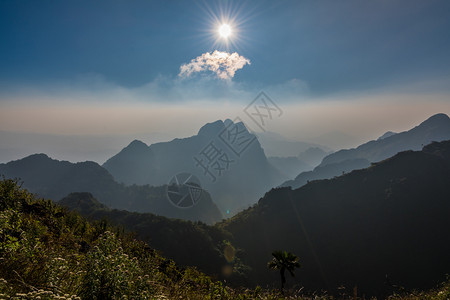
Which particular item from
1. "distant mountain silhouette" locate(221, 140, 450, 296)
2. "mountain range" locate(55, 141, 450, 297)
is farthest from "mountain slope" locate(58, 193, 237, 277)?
"distant mountain silhouette" locate(221, 140, 450, 296)

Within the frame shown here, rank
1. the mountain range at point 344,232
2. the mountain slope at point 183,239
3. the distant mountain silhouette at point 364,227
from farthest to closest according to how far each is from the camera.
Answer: the distant mountain silhouette at point 364,227
the mountain range at point 344,232
the mountain slope at point 183,239

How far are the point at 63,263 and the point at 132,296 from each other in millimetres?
2701

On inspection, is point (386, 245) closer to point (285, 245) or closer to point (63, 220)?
point (285, 245)

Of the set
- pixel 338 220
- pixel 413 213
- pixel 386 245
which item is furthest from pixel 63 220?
pixel 413 213

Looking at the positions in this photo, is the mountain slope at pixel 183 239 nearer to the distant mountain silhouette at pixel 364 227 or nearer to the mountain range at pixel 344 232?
the mountain range at pixel 344 232

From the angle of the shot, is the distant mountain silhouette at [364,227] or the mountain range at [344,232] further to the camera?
the distant mountain silhouette at [364,227]

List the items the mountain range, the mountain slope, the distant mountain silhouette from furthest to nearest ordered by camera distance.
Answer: the distant mountain silhouette → the mountain range → the mountain slope

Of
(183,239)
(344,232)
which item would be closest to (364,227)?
(344,232)

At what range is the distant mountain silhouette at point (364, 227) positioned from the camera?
77.8 meters

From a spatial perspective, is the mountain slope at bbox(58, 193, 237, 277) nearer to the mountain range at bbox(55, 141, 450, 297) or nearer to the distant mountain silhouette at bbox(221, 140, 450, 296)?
the mountain range at bbox(55, 141, 450, 297)

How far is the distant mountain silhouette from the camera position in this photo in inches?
3061

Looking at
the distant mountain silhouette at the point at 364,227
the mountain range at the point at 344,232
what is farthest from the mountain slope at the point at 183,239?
the distant mountain silhouette at the point at 364,227

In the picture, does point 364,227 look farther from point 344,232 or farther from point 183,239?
point 183,239

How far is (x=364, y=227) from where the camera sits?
324 ft
